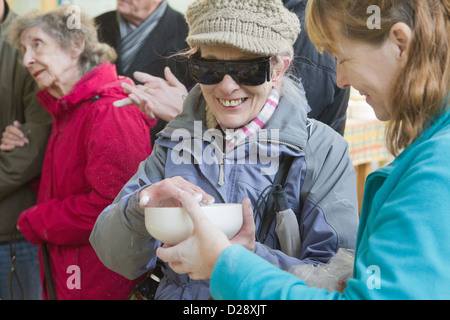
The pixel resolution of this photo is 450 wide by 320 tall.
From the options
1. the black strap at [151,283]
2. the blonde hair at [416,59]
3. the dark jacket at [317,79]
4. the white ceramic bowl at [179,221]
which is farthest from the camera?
the dark jacket at [317,79]

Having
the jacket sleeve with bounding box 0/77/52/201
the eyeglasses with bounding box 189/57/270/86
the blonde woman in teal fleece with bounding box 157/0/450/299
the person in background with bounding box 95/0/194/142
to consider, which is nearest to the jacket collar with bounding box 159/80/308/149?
the eyeglasses with bounding box 189/57/270/86

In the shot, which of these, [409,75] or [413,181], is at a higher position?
[409,75]

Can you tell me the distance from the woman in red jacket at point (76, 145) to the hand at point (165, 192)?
363 mm

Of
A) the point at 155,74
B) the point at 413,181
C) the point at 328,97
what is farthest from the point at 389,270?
the point at 155,74

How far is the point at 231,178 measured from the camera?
142cm

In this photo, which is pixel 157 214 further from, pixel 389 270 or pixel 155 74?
pixel 155 74

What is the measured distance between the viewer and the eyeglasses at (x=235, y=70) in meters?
1.35

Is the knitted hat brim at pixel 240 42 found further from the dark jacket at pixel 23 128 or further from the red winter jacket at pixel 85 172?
the dark jacket at pixel 23 128

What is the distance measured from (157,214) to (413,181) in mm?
528

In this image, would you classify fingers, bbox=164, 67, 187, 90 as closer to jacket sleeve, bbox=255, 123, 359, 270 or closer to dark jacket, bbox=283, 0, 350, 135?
dark jacket, bbox=283, 0, 350, 135

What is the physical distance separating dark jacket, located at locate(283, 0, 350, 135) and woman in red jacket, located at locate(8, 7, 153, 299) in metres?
0.49

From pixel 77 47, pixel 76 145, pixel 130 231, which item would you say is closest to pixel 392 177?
pixel 130 231

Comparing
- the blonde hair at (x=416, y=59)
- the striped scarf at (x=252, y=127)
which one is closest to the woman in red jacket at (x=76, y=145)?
the striped scarf at (x=252, y=127)

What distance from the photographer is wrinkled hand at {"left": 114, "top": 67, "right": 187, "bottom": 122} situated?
172 centimetres
